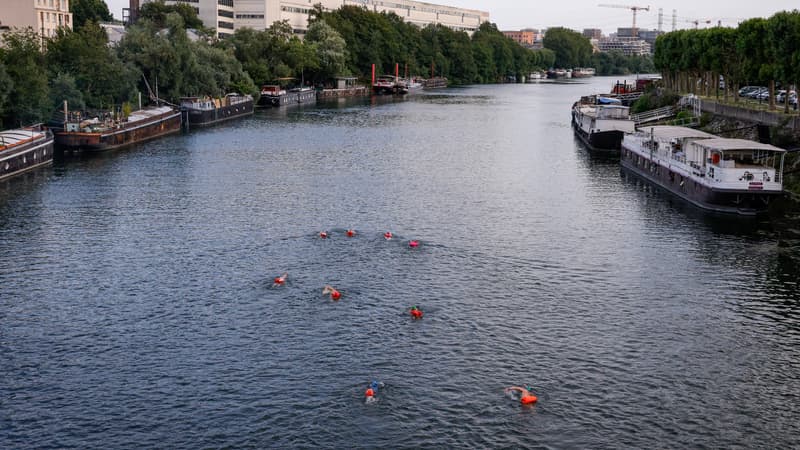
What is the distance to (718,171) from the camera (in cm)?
Result: 6862

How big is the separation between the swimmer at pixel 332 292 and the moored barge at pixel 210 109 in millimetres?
94989

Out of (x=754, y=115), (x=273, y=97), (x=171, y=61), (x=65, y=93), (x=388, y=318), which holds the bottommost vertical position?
(x=388, y=318)

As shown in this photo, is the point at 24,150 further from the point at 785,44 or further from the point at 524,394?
the point at 785,44

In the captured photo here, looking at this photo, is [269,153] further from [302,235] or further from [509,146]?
[302,235]

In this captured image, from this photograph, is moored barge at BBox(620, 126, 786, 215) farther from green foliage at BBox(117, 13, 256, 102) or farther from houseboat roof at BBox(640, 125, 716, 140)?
green foliage at BBox(117, 13, 256, 102)

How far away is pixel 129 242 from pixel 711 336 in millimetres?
36556

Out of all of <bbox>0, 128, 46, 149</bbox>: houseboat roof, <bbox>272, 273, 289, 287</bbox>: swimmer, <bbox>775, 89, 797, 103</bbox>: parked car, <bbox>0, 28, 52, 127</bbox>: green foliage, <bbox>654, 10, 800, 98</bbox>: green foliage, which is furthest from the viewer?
<bbox>775, 89, 797, 103</bbox>: parked car

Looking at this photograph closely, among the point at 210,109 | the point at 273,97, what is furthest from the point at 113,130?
the point at 273,97

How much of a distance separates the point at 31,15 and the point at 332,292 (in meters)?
119

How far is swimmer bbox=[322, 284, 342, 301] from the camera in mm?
47375

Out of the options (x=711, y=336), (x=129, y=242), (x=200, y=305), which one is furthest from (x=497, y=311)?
(x=129, y=242)

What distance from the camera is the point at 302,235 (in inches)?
2427

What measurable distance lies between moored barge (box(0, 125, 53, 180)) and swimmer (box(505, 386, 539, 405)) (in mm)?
62108

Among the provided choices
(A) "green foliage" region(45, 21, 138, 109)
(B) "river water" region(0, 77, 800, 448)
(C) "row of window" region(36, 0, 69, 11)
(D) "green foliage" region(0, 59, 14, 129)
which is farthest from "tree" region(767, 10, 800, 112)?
(C) "row of window" region(36, 0, 69, 11)
